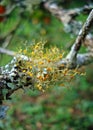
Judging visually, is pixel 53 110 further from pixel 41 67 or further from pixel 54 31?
pixel 41 67

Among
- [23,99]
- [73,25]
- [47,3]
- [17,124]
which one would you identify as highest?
[47,3]

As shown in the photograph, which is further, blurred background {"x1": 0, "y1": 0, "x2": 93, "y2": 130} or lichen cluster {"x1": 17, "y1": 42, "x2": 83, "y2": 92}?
blurred background {"x1": 0, "y1": 0, "x2": 93, "y2": 130}

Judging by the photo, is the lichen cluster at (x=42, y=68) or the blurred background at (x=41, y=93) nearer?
Answer: the lichen cluster at (x=42, y=68)

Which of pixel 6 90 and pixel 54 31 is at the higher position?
pixel 54 31

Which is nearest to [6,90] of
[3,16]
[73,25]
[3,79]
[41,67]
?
[3,79]

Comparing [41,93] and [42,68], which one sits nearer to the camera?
[42,68]

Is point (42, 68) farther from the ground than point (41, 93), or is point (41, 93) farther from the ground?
point (41, 93)

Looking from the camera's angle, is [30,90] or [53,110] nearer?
[30,90]

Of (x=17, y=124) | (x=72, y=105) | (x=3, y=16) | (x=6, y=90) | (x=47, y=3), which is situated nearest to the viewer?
(x=6, y=90)
